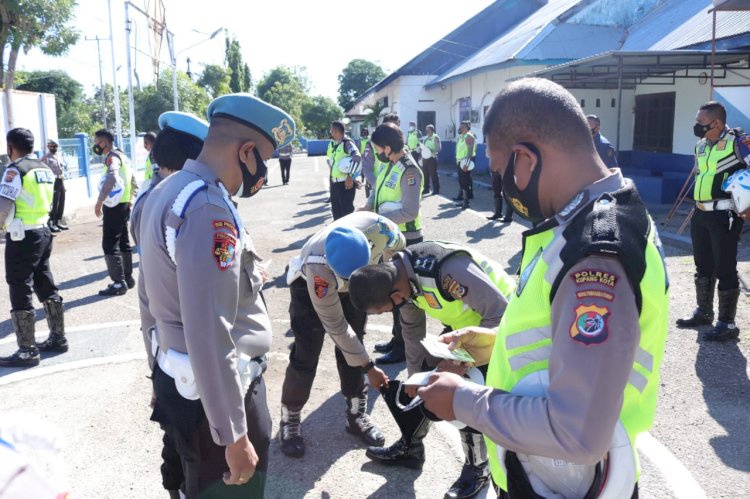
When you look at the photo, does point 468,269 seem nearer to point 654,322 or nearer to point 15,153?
point 654,322

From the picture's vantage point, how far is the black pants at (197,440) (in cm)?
219

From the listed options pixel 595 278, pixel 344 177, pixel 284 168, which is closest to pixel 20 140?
pixel 595 278

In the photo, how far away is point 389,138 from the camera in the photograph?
6078mm

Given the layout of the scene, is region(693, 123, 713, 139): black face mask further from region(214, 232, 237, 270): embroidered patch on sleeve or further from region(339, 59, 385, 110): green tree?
region(339, 59, 385, 110): green tree

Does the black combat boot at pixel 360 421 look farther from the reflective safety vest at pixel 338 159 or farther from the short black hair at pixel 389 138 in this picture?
the reflective safety vest at pixel 338 159

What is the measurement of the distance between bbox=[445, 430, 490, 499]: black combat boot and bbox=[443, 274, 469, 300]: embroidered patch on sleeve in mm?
846

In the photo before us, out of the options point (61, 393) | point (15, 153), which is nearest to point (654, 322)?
point (61, 393)

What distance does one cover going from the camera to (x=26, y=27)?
1927 cm

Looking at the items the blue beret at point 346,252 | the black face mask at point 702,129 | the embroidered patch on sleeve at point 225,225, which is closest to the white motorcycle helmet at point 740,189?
the black face mask at point 702,129

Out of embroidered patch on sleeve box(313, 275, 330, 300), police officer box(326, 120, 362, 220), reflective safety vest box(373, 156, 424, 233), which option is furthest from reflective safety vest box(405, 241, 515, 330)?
police officer box(326, 120, 362, 220)

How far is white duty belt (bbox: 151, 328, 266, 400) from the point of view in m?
2.12

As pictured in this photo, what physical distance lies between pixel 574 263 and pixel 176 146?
316 centimetres

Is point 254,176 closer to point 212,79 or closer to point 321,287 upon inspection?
point 321,287

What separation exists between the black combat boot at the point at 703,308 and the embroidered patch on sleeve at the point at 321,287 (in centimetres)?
405
